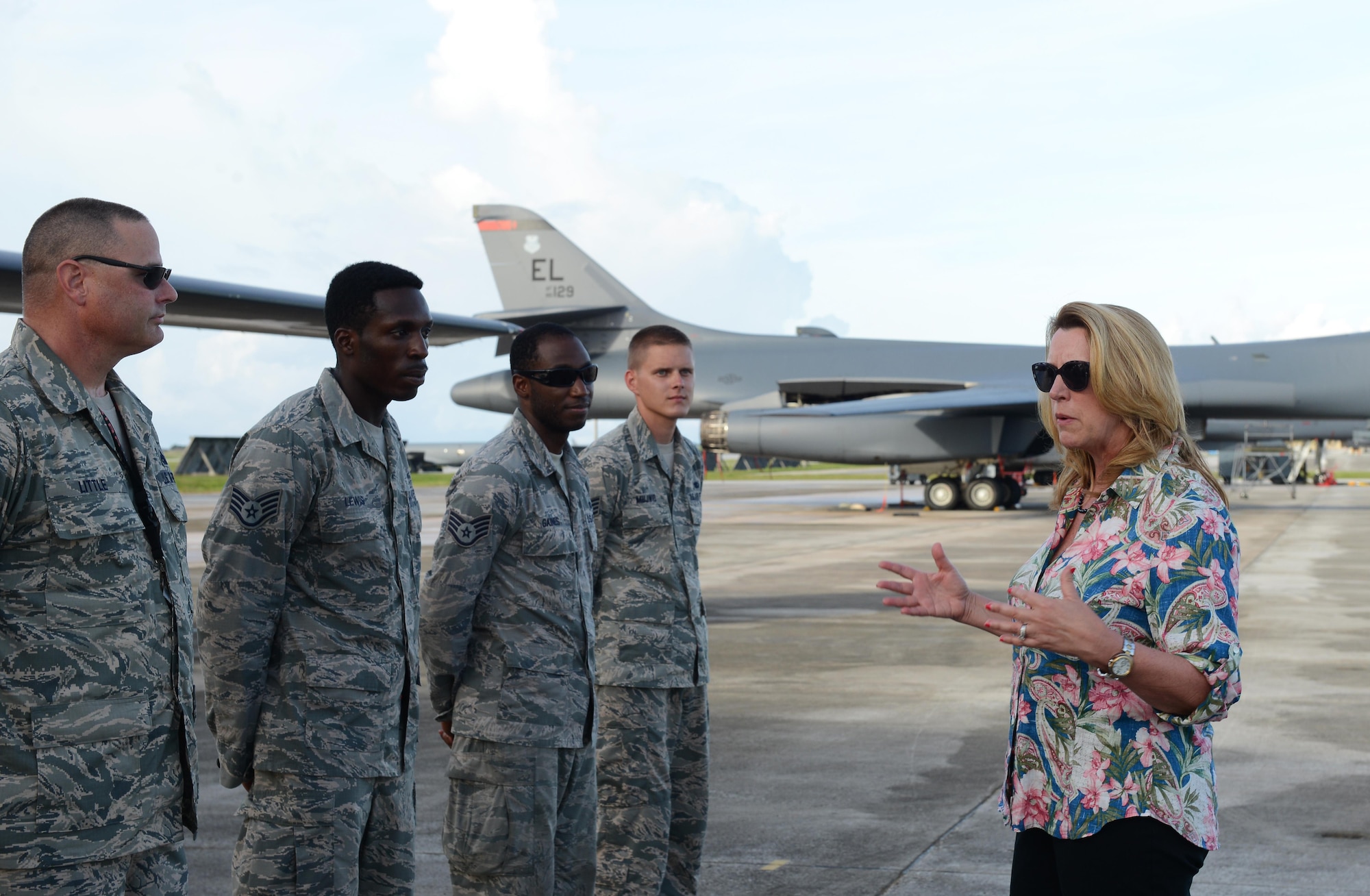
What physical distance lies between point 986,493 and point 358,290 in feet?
80.4

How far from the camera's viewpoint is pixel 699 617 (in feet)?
13.7

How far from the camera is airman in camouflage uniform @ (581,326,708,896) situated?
3842 mm

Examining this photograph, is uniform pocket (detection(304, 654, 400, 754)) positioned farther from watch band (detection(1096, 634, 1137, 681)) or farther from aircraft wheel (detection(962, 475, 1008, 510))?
aircraft wheel (detection(962, 475, 1008, 510))

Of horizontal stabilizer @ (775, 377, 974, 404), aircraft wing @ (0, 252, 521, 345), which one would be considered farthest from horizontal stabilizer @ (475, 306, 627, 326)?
aircraft wing @ (0, 252, 521, 345)

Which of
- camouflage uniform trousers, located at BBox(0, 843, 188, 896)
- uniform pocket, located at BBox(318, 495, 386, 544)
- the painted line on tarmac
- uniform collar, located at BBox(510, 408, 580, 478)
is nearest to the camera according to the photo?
camouflage uniform trousers, located at BBox(0, 843, 188, 896)

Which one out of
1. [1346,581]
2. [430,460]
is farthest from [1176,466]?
[430,460]

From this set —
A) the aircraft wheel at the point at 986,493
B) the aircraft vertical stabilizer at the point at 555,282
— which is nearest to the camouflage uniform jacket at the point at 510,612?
the aircraft wheel at the point at 986,493

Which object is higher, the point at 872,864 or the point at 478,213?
the point at 478,213

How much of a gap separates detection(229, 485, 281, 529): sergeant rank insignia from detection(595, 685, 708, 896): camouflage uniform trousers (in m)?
1.36

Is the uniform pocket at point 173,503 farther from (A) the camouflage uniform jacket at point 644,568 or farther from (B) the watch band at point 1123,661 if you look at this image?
(B) the watch band at point 1123,661

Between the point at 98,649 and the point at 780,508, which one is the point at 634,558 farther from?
the point at 780,508

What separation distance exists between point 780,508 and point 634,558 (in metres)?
25.0

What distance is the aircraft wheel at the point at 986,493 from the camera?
26.5 meters

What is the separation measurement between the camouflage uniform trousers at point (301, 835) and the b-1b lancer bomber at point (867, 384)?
2199 cm
